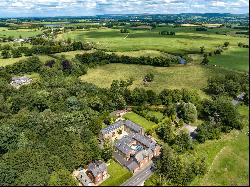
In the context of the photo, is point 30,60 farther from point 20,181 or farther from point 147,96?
point 20,181

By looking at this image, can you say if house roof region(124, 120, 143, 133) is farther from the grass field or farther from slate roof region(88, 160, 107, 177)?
the grass field

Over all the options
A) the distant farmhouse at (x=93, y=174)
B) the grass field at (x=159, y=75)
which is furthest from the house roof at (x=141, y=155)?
the grass field at (x=159, y=75)

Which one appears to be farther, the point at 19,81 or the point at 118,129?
the point at 19,81

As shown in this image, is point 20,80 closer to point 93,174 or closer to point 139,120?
point 139,120

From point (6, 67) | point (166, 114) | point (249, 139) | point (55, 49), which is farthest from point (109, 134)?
point (55, 49)

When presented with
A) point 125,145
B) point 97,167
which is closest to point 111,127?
point 125,145

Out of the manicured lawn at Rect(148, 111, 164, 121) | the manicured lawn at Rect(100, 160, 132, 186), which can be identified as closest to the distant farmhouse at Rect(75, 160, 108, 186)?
the manicured lawn at Rect(100, 160, 132, 186)

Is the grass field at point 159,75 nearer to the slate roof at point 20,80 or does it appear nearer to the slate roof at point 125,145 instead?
the slate roof at point 20,80
